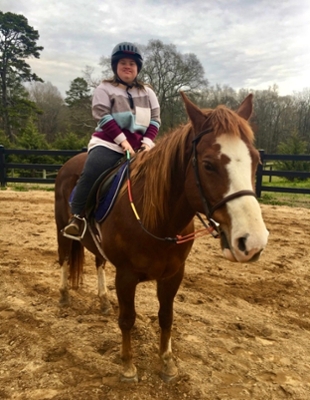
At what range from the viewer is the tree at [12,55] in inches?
1006

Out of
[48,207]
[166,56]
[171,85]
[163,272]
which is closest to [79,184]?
[163,272]

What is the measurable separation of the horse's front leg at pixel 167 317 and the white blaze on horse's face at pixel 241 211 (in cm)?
111

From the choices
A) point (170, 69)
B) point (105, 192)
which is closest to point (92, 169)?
Answer: point (105, 192)

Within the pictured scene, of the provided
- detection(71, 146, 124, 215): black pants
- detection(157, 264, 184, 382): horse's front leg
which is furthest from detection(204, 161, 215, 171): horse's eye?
detection(71, 146, 124, 215): black pants

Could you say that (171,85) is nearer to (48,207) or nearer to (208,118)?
(48,207)

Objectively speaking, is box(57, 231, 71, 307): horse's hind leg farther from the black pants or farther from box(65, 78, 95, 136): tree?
box(65, 78, 95, 136): tree

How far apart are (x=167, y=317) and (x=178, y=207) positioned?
122cm

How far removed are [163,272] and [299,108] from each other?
34.2 m

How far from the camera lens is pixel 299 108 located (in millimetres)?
31562

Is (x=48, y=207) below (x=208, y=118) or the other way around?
below

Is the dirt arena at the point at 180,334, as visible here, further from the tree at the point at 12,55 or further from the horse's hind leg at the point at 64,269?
the tree at the point at 12,55

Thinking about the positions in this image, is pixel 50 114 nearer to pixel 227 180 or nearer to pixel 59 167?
pixel 59 167

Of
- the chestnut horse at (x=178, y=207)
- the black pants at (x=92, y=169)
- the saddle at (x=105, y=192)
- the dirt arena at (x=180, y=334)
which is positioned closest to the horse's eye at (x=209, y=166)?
the chestnut horse at (x=178, y=207)

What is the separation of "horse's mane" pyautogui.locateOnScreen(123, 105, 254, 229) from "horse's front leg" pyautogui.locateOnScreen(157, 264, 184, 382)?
69cm
